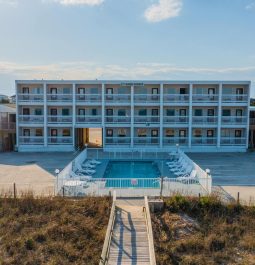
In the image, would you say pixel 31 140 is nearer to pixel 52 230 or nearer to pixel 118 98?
pixel 118 98

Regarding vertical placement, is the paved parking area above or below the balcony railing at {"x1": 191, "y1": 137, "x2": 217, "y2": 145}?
below

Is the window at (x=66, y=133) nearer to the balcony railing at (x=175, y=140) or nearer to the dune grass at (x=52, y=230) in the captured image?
the balcony railing at (x=175, y=140)

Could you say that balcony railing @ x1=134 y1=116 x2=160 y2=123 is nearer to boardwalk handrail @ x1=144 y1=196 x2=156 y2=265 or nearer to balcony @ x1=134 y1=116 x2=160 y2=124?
balcony @ x1=134 y1=116 x2=160 y2=124

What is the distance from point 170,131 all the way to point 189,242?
2574 centimetres

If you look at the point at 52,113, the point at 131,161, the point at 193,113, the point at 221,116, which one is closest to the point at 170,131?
the point at 193,113

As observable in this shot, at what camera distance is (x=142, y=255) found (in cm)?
1078

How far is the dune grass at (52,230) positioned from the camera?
430 inches

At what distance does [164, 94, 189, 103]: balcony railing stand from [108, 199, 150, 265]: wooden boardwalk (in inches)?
889

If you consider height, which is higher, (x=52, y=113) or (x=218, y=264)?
(x=52, y=113)

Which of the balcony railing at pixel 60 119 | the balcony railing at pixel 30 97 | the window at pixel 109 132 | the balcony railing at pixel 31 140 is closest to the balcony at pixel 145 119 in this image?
the window at pixel 109 132

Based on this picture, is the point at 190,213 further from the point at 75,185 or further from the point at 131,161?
the point at 131,161

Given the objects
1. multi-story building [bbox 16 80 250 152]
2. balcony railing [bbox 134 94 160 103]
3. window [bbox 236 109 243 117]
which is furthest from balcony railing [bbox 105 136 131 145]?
window [bbox 236 109 243 117]

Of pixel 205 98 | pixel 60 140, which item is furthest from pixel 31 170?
pixel 205 98

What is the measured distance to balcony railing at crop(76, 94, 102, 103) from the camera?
36.1m
